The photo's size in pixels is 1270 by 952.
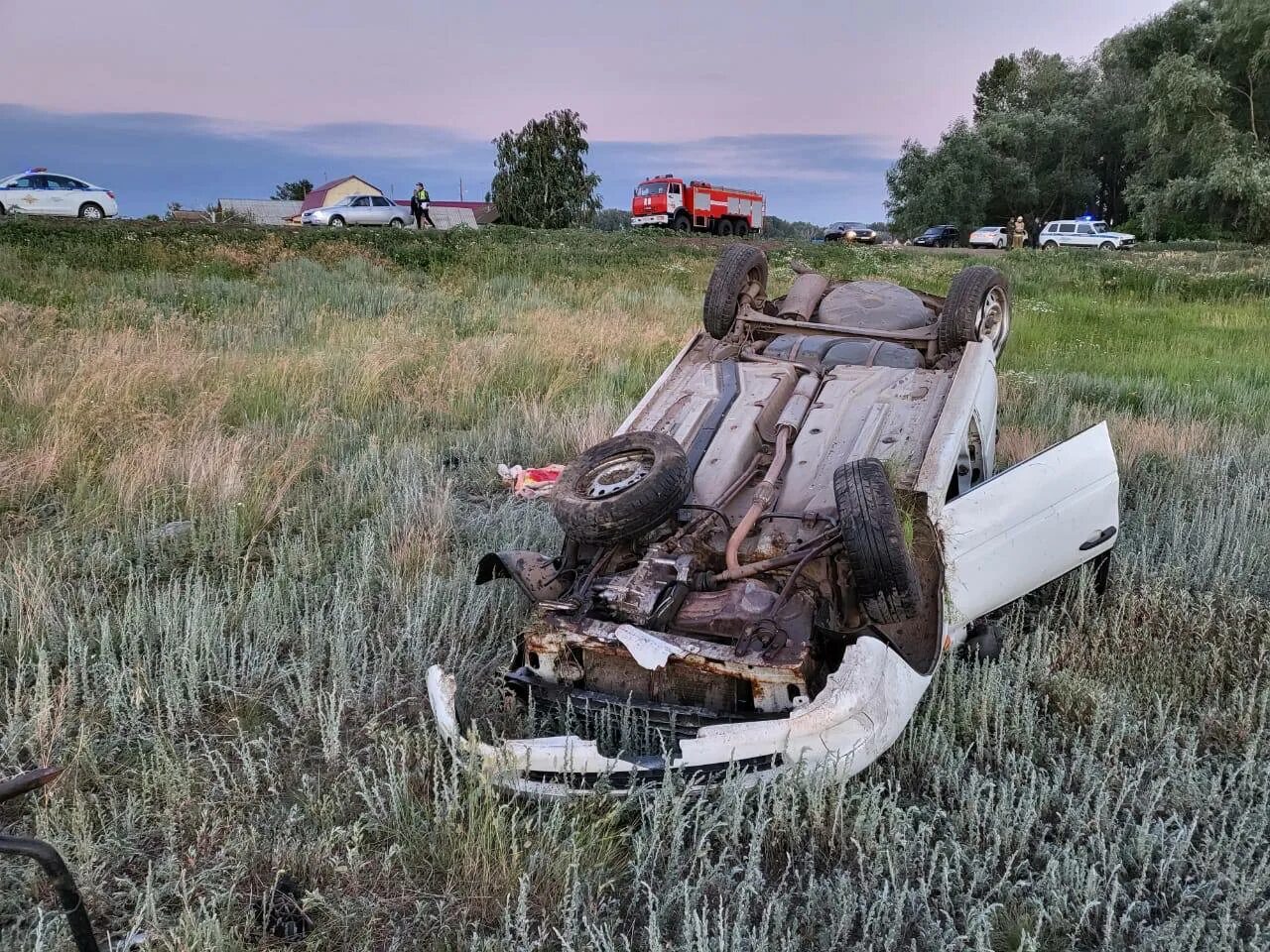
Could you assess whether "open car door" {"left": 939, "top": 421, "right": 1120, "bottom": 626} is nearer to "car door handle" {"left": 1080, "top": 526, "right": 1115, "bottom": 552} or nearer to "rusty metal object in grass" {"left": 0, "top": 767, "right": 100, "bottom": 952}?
"car door handle" {"left": 1080, "top": 526, "right": 1115, "bottom": 552}

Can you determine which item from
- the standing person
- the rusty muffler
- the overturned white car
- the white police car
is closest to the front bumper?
the overturned white car

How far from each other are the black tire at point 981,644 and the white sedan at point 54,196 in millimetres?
24550

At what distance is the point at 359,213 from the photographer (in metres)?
29.8

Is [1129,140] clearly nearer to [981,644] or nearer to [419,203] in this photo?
[419,203]

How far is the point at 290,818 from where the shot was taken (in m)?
2.64

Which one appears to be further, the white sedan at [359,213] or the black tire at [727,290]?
the white sedan at [359,213]

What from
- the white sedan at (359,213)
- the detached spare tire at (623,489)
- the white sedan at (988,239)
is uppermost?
the white sedan at (988,239)

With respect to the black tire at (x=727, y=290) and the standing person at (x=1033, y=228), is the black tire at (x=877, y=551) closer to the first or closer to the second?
the black tire at (x=727, y=290)

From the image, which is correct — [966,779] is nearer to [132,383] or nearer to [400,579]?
[400,579]

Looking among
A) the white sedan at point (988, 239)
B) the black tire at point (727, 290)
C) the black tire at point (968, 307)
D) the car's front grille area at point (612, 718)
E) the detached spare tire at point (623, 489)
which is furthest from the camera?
the white sedan at point (988, 239)

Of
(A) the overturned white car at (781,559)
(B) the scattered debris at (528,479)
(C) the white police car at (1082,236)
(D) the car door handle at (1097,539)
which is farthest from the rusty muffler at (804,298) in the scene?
(C) the white police car at (1082,236)

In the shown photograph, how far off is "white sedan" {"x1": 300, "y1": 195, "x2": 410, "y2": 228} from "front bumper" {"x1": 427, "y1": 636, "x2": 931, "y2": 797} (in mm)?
28405

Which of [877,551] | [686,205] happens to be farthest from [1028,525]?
[686,205]

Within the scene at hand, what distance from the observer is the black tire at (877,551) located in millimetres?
2955
